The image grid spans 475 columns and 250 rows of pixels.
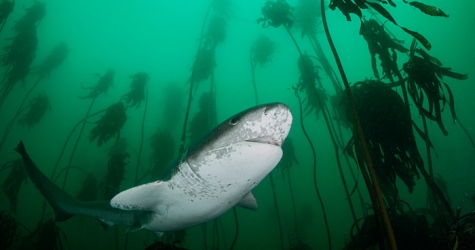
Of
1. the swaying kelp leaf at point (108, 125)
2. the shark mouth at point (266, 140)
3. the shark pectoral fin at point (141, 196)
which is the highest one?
the swaying kelp leaf at point (108, 125)

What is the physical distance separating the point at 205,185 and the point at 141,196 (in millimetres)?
901

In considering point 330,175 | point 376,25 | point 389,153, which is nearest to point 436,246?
point 389,153

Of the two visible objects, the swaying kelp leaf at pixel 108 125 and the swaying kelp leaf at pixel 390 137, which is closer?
the swaying kelp leaf at pixel 390 137

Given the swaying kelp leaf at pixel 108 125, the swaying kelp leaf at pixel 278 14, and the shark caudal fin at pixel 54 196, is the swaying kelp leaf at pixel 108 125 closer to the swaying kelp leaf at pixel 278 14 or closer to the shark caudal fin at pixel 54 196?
the shark caudal fin at pixel 54 196

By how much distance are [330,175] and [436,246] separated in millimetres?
56816

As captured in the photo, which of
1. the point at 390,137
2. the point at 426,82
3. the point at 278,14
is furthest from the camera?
the point at 278,14

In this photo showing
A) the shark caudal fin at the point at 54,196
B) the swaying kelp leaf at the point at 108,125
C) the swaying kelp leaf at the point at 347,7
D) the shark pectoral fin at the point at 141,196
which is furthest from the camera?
the swaying kelp leaf at the point at 108,125

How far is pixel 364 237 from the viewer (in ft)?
14.3

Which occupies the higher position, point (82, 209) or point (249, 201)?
point (82, 209)

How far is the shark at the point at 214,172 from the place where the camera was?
1.89 metres

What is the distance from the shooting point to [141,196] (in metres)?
2.58

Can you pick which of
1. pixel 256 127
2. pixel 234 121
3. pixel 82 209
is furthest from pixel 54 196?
pixel 256 127

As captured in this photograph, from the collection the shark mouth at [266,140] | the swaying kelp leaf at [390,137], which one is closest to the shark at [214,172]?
the shark mouth at [266,140]

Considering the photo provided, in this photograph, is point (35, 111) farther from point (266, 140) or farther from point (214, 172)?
point (266, 140)
